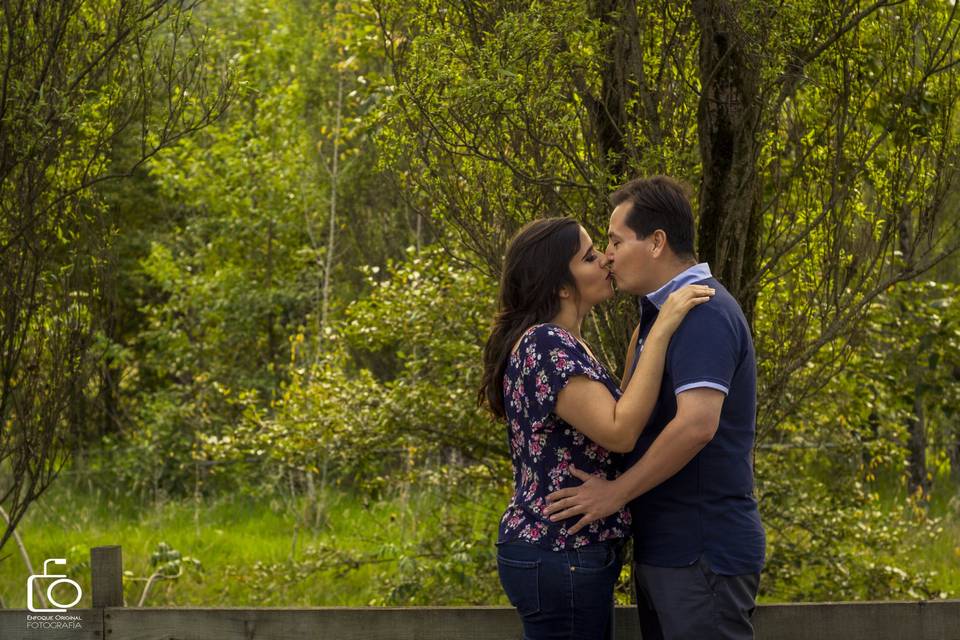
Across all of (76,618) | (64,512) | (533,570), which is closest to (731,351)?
(533,570)

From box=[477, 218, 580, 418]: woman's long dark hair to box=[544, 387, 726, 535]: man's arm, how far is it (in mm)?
376

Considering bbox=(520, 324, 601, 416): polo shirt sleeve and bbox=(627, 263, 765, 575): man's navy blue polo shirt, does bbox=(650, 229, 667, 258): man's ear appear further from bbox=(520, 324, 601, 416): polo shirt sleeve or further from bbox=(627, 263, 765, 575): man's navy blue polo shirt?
bbox=(520, 324, 601, 416): polo shirt sleeve

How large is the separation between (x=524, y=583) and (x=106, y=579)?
179cm

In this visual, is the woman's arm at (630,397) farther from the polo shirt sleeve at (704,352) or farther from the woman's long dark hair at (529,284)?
the woman's long dark hair at (529,284)

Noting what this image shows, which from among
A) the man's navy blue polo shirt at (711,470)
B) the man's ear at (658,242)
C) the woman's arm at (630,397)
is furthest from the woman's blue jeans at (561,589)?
the man's ear at (658,242)

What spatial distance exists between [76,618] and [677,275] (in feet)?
7.86

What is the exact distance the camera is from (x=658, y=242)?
9.97 feet

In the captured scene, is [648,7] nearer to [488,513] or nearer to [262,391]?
[488,513]

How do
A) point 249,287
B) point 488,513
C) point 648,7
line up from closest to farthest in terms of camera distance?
point 648,7, point 488,513, point 249,287

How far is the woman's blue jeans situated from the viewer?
9.59 ft

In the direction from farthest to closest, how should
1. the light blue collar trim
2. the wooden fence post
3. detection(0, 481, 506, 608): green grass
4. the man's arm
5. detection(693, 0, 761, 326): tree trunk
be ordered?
1. detection(0, 481, 506, 608): green grass
2. detection(693, 0, 761, 326): tree trunk
3. the wooden fence post
4. the light blue collar trim
5. the man's arm

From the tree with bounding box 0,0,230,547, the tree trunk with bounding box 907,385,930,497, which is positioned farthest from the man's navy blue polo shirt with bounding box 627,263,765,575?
the tree trunk with bounding box 907,385,930,497

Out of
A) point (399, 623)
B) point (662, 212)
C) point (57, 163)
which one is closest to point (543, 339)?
point (662, 212)

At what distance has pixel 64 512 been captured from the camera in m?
13.2
